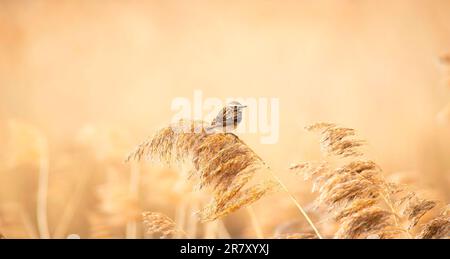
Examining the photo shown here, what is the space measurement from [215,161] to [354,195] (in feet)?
1.93

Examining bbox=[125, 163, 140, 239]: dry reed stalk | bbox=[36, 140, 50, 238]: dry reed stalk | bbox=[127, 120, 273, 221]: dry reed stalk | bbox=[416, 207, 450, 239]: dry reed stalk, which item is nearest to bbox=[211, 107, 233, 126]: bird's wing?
bbox=[127, 120, 273, 221]: dry reed stalk

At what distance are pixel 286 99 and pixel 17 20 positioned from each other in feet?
9.71

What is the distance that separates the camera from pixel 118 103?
18.9 ft

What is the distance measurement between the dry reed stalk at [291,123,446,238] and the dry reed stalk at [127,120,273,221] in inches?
8.4

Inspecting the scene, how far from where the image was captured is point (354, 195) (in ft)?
7.21

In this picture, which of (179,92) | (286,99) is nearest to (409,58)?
(286,99)

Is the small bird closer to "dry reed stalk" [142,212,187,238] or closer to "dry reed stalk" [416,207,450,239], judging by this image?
"dry reed stalk" [142,212,187,238]

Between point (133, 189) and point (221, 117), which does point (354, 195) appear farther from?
point (133, 189)

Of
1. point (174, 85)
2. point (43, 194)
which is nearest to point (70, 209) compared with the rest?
point (43, 194)

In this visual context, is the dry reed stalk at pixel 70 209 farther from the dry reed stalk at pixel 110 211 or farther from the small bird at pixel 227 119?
the small bird at pixel 227 119

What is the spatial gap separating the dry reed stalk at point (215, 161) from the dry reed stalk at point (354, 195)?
214mm
